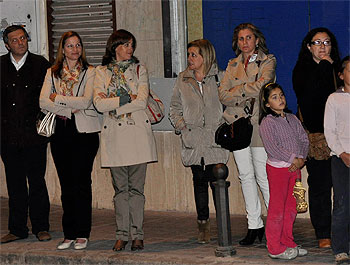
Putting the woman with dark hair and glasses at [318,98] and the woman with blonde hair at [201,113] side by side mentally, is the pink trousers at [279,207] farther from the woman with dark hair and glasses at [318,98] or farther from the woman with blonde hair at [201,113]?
the woman with blonde hair at [201,113]

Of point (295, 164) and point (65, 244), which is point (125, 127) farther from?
point (295, 164)

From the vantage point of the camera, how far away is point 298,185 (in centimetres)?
848

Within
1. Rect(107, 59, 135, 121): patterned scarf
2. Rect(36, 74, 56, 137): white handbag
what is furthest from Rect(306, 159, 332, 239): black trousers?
Rect(36, 74, 56, 137): white handbag

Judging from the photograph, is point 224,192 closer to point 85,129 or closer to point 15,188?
point 85,129

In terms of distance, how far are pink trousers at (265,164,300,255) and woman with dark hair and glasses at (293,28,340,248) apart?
0.48 meters

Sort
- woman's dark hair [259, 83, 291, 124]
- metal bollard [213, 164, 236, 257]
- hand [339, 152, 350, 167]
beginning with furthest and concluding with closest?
metal bollard [213, 164, 236, 257] < woman's dark hair [259, 83, 291, 124] < hand [339, 152, 350, 167]

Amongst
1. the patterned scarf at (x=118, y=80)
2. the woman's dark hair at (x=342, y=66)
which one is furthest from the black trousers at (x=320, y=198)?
the patterned scarf at (x=118, y=80)

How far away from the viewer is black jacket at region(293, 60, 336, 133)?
28.3ft

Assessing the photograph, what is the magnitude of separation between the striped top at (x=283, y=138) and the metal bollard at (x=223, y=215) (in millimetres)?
543

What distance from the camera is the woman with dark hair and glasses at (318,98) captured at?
8.65 meters

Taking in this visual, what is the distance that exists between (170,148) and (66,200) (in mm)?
2208

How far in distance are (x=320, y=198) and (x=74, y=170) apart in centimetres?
253

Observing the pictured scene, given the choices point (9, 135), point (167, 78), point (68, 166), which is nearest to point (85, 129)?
point (68, 166)

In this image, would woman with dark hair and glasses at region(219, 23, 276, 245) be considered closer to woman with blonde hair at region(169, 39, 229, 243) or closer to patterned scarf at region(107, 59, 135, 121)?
woman with blonde hair at region(169, 39, 229, 243)
